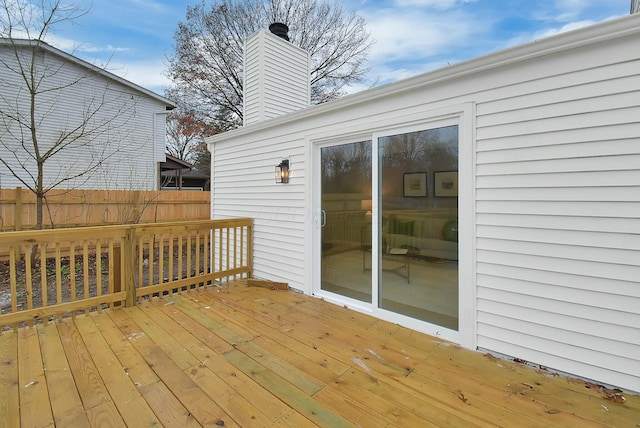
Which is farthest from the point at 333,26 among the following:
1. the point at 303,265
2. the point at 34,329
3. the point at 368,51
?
the point at 34,329

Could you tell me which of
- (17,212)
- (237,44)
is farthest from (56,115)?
(237,44)

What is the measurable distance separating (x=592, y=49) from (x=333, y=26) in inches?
478

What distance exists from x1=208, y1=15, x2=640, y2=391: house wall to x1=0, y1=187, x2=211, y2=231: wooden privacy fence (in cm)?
775

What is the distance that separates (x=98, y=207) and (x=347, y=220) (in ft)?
23.6

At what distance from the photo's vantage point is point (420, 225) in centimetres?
280

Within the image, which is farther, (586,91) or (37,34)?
(37,34)

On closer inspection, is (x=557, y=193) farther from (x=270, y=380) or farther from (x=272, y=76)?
(x=272, y=76)

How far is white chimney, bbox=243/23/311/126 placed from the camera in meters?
5.61

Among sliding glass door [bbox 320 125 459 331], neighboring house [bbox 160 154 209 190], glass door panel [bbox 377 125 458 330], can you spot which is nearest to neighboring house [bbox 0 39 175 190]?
neighboring house [bbox 160 154 209 190]

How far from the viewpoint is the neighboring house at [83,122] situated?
8.42 m

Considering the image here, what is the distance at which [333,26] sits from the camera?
12188mm

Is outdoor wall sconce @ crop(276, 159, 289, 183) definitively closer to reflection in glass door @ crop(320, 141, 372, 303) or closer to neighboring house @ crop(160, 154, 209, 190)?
reflection in glass door @ crop(320, 141, 372, 303)

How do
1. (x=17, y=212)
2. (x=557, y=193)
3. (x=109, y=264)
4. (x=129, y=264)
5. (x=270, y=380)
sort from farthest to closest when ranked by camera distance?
(x=17, y=212)
(x=129, y=264)
(x=109, y=264)
(x=557, y=193)
(x=270, y=380)

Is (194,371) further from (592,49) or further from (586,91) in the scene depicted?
(592,49)
